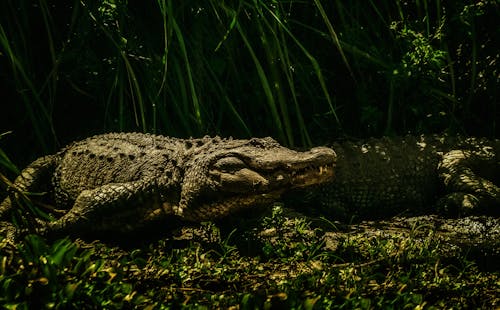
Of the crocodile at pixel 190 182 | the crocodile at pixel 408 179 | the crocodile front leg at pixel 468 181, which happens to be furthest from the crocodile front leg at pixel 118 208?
the crocodile front leg at pixel 468 181

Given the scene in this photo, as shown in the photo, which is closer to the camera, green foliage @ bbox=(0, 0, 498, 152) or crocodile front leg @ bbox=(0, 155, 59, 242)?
crocodile front leg @ bbox=(0, 155, 59, 242)

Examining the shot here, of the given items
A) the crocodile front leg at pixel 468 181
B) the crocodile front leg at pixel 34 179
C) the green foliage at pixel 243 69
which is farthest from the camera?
the crocodile front leg at pixel 468 181

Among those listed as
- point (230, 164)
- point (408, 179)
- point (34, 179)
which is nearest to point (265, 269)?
point (230, 164)

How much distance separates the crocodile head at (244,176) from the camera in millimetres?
3416

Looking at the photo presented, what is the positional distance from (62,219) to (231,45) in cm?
204

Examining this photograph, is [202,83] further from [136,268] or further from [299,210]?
[136,268]

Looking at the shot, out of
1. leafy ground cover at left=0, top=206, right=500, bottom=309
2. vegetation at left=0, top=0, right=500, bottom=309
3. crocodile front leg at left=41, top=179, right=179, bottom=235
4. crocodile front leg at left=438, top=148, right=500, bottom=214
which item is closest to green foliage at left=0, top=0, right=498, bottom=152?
vegetation at left=0, top=0, right=500, bottom=309

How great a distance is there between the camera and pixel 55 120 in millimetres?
5098

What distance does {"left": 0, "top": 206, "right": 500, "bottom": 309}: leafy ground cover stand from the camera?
7.59ft

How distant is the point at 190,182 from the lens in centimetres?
357

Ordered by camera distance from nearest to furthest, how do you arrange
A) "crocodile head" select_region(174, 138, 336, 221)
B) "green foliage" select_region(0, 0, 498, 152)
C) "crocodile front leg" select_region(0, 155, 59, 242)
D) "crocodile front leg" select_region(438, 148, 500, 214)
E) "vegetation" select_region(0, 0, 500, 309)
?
"vegetation" select_region(0, 0, 500, 309) < "crocodile head" select_region(174, 138, 336, 221) < "crocodile front leg" select_region(0, 155, 59, 242) < "green foliage" select_region(0, 0, 498, 152) < "crocodile front leg" select_region(438, 148, 500, 214)

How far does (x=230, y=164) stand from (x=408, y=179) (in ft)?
7.37

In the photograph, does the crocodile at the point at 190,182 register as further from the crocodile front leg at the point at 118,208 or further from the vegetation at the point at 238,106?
the vegetation at the point at 238,106

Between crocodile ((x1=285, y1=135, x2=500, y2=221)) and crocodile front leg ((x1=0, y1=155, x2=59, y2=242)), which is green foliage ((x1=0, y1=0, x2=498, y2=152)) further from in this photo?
crocodile ((x1=285, y1=135, x2=500, y2=221))
